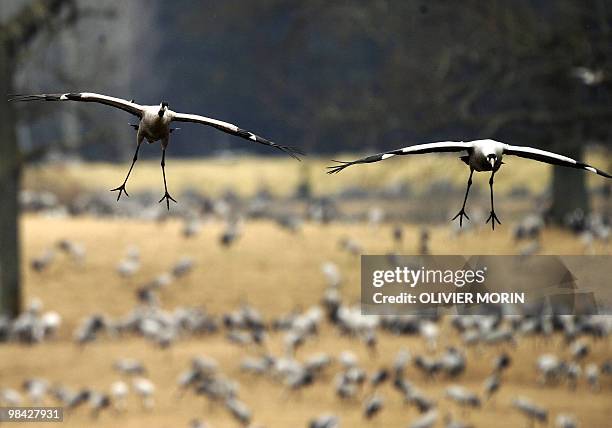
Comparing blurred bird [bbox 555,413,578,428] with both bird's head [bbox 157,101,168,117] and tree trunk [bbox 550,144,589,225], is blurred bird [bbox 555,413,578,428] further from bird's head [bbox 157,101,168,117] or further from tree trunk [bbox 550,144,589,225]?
tree trunk [bbox 550,144,589,225]

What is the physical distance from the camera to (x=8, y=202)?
2030cm

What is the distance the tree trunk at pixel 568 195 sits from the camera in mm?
25234

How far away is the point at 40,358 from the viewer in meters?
18.3

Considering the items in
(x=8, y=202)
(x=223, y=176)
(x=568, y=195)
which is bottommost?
(x=8, y=202)

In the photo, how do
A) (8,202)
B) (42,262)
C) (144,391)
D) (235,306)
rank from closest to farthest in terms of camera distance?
(144,391)
(8,202)
(235,306)
(42,262)

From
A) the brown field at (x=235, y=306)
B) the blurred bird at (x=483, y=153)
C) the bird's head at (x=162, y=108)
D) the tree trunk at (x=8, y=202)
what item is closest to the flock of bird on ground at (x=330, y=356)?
the brown field at (x=235, y=306)

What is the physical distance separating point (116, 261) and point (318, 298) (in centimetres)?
443

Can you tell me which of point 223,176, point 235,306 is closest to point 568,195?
point 235,306

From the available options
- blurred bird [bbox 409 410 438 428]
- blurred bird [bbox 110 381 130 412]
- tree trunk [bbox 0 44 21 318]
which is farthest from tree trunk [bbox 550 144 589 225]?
blurred bird [bbox 110 381 130 412]

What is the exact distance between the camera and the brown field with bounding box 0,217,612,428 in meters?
14.4

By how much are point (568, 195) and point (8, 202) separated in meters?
12.9

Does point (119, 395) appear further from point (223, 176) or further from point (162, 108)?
point (223, 176)

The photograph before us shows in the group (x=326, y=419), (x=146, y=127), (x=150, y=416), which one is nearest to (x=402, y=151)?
(x=146, y=127)

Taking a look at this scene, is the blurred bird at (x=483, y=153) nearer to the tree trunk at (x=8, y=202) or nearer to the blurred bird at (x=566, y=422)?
the blurred bird at (x=566, y=422)
